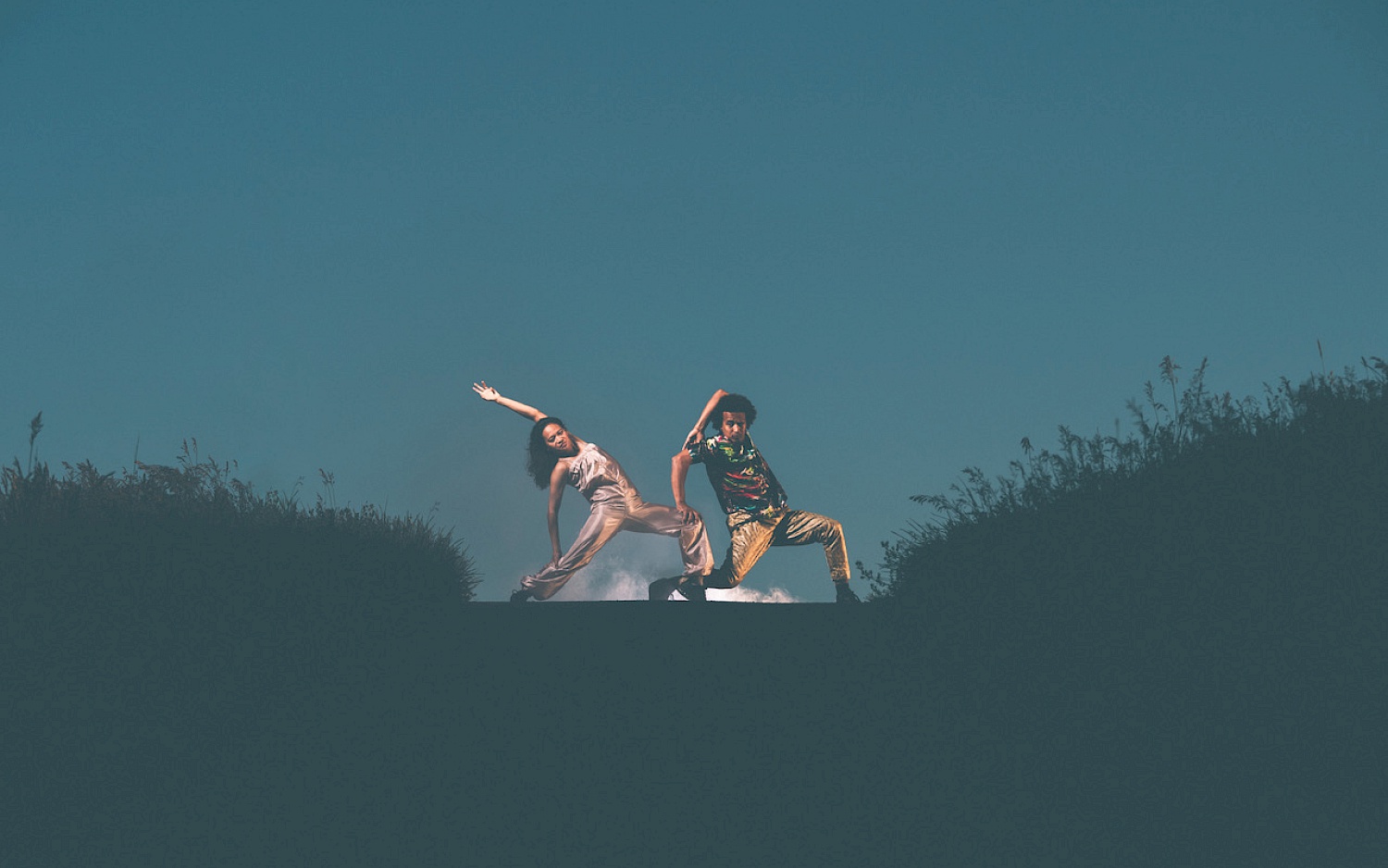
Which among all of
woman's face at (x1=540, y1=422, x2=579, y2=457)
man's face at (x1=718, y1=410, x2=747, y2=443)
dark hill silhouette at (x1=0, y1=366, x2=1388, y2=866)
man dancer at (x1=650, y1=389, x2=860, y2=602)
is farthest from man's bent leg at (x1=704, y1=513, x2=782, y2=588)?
dark hill silhouette at (x1=0, y1=366, x2=1388, y2=866)

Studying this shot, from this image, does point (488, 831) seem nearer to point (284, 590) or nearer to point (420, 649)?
point (420, 649)

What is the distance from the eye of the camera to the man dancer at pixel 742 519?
426 inches

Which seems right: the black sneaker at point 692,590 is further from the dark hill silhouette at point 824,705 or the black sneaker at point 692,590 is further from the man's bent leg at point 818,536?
the dark hill silhouette at point 824,705

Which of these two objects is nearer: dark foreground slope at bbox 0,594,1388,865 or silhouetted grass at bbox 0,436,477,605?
dark foreground slope at bbox 0,594,1388,865

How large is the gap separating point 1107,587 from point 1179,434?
165 centimetres

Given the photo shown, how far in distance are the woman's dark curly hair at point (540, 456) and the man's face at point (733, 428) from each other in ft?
5.56

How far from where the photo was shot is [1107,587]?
5.95m

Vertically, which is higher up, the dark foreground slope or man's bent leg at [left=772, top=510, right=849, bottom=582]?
man's bent leg at [left=772, top=510, right=849, bottom=582]

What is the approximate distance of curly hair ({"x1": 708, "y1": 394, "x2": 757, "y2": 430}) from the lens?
10.9 meters

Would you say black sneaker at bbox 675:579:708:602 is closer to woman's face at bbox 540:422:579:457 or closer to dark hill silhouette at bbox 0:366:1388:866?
woman's face at bbox 540:422:579:457

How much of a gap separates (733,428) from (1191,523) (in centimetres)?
542

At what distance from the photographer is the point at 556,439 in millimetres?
11234

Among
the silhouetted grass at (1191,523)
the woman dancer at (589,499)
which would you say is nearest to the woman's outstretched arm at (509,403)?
the woman dancer at (589,499)

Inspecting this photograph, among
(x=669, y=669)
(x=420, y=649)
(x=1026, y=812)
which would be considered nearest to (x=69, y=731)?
(x=420, y=649)
